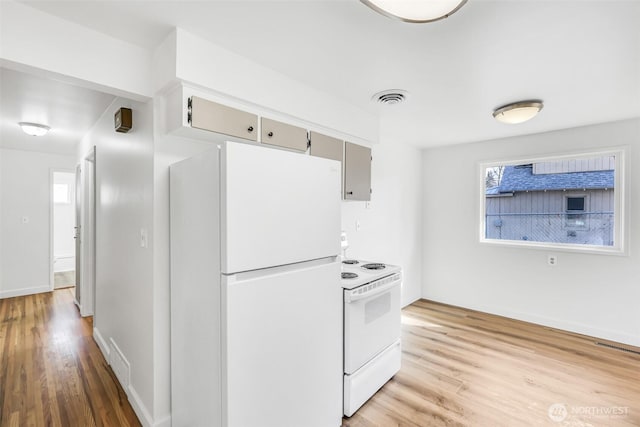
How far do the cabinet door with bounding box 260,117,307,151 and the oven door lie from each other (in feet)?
3.72

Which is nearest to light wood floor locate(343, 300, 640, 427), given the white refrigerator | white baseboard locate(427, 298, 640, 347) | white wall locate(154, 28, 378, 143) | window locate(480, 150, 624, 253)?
white baseboard locate(427, 298, 640, 347)

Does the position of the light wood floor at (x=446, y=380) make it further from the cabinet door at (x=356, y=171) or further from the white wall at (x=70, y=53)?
the white wall at (x=70, y=53)

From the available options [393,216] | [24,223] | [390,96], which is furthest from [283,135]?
[24,223]

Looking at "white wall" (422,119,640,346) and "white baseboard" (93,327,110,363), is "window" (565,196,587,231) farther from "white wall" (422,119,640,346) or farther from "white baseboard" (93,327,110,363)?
"white baseboard" (93,327,110,363)

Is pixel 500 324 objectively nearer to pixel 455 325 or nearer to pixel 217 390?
pixel 455 325

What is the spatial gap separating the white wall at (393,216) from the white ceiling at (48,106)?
8.16 feet

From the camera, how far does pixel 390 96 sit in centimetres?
252

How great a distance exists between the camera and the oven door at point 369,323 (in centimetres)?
199

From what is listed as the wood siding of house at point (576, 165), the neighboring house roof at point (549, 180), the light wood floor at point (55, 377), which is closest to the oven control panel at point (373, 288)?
the light wood floor at point (55, 377)

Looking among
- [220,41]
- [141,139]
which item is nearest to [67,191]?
[141,139]

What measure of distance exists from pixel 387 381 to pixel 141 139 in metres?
2.56

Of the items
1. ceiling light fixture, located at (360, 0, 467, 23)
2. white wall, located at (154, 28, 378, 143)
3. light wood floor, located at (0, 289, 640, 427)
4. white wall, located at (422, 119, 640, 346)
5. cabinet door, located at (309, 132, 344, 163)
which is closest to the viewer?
ceiling light fixture, located at (360, 0, 467, 23)

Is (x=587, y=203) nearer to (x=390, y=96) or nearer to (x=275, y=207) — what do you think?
(x=390, y=96)

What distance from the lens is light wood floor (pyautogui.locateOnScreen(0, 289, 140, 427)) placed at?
202 cm
